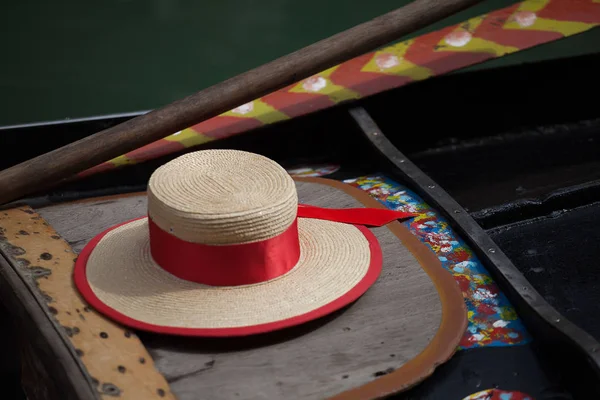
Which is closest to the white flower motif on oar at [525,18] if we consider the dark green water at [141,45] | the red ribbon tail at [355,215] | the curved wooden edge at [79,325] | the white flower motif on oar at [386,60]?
the white flower motif on oar at [386,60]

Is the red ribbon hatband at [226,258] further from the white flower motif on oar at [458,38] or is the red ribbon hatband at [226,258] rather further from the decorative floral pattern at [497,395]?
the white flower motif on oar at [458,38]

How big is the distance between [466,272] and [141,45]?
277 centimetres

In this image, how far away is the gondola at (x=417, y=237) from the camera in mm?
1197

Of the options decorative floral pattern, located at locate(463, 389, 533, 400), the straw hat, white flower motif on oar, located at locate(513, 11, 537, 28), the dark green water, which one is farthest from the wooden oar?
the dark green water

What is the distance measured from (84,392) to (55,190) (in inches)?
33.3

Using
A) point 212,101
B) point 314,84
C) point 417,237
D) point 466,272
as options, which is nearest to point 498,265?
point 466,272

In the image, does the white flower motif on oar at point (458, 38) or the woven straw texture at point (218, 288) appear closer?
the woven straw texture at point (218, 288)

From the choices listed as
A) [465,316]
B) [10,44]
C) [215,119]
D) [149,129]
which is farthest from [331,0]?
[465,316]

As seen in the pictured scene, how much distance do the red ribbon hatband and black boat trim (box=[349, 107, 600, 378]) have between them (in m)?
0.35

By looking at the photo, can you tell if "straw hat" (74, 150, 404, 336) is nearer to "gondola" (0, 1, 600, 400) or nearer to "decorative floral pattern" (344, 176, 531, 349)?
"gondola" (0, 1, 600, 400)

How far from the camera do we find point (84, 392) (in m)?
1.11

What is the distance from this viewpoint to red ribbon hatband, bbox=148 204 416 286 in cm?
128

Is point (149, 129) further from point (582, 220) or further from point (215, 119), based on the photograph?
point (582, 220)

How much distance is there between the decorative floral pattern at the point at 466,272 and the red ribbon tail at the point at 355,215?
1.9 inches
